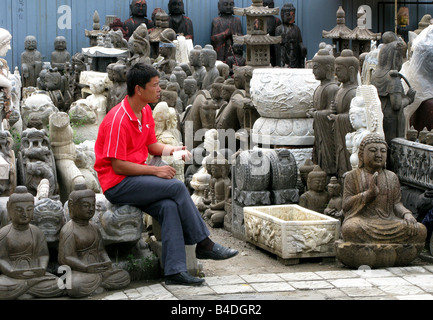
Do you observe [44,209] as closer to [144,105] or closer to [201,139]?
[144,105]

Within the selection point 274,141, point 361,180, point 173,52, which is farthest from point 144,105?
point 173,52

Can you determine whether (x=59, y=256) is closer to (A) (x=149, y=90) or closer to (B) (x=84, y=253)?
(B) (x=84, y=253)

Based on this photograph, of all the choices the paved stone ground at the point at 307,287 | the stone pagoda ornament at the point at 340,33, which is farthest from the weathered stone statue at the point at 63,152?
the stone pagoda ornament at the point at 340,33

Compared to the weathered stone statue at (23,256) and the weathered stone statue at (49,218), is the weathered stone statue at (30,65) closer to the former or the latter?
the weathered stone statue at (49,218)

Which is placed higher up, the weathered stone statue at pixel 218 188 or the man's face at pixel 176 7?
the man's face at pixel 176 7

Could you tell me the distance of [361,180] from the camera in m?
7.12

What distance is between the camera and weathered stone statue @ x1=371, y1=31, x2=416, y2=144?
8.63 meters

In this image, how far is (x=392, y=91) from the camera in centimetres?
862

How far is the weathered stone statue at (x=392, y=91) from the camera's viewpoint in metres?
8.63

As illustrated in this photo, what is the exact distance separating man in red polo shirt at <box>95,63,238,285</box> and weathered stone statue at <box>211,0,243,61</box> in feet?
47.3

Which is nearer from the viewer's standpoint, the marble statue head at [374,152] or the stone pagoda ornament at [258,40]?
the marble statue head at [374,152]

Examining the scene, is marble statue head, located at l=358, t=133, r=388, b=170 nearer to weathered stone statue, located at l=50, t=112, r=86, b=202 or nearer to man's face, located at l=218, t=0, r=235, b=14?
weathered stone statue, located at l=50, t=112, r=86, b=202

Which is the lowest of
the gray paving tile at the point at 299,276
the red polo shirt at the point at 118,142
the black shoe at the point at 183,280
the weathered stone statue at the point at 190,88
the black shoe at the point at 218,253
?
the gray paving tile at the point at 299,276

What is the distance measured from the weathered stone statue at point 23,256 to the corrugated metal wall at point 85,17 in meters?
15.3
